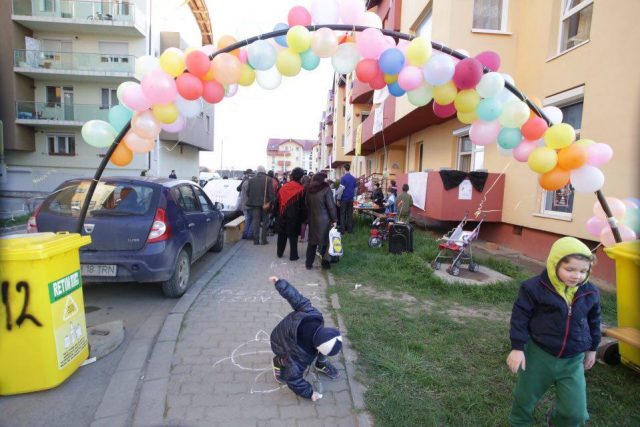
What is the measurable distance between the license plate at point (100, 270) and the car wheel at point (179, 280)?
0.70 metres

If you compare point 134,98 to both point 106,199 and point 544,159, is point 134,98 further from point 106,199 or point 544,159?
point 544,159

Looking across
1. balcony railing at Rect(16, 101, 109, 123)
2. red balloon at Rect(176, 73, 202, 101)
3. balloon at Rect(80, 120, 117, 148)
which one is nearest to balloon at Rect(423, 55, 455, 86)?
red balloon at Rect(176, 73, 202, 101)

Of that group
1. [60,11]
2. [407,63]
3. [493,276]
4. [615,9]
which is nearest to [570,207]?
[493,276]

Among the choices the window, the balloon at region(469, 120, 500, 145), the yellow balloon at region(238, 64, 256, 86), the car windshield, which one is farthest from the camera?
the window

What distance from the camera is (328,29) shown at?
3264mm

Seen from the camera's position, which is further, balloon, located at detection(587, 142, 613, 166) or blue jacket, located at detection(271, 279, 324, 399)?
balloon, located at detection(587, 142, 613, 166)

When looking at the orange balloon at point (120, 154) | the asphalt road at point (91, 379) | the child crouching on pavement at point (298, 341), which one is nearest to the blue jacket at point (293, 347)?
the child crouching on pavement at point (298, 341)

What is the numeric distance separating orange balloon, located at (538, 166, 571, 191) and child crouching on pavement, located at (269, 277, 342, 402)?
2.45 meters

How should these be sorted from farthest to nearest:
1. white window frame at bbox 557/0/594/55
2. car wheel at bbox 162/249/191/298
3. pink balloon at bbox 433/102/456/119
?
white window frame at bbox 557/0/594/55, car wheel at bbox 162/249/191/298, pink balloon at bbox 433/102/456/119

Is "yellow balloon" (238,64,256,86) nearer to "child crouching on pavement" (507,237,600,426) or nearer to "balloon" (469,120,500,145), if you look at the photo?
"balloon" (469,120,500,145)

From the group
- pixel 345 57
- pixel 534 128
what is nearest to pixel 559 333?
pixel 534 128

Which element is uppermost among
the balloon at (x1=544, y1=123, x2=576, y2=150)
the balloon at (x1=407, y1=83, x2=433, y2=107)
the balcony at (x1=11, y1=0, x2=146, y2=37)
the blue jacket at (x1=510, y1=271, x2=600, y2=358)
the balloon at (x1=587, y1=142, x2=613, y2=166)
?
the balcony at (x1=11, y1=0, x2=146, y2=37)

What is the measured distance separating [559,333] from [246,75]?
326 centimetres

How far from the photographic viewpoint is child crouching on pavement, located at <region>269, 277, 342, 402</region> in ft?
9.08
